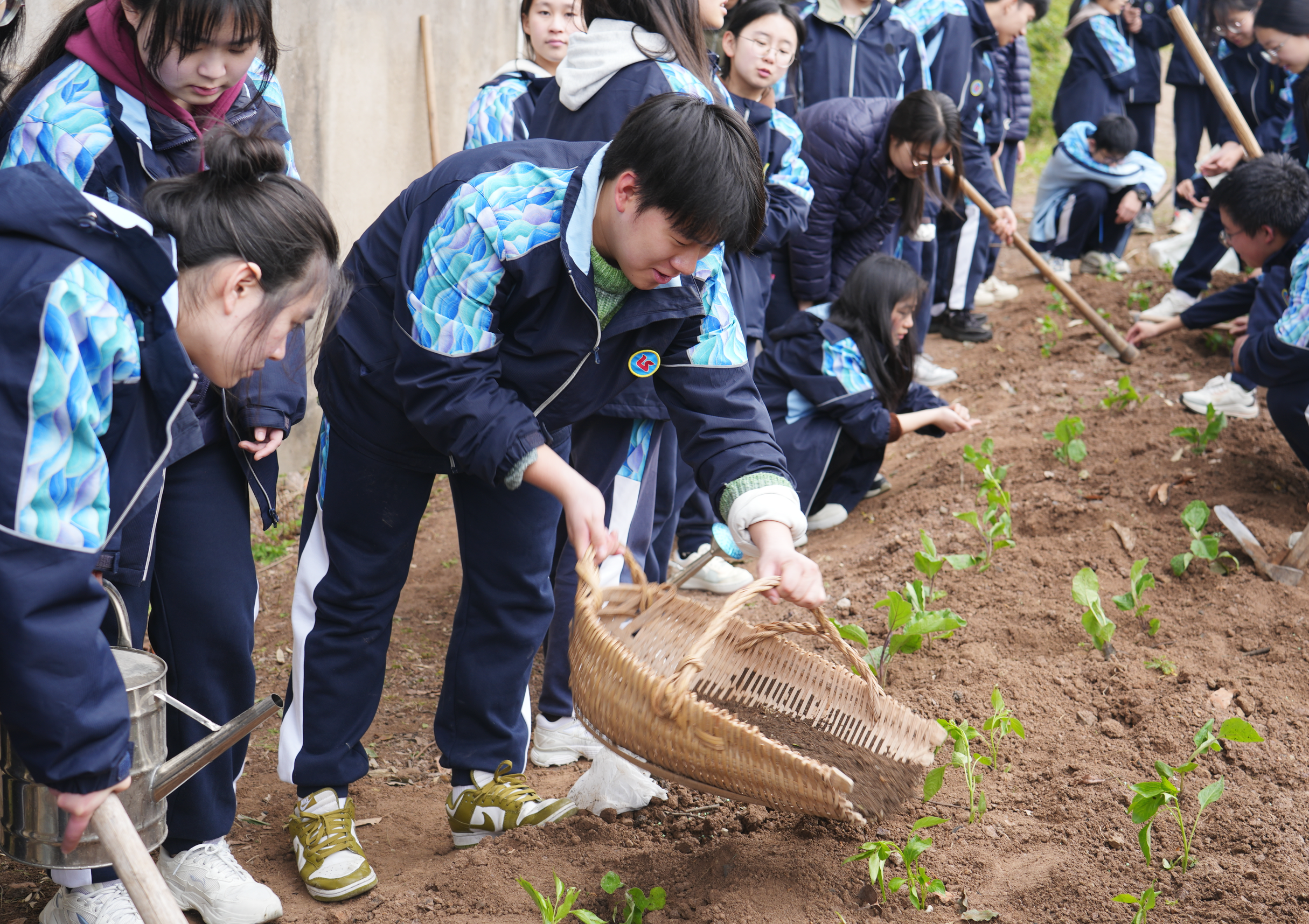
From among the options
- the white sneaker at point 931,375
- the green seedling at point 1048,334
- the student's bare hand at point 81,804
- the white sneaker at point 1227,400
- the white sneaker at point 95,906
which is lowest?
the white sneaker at point 931,375

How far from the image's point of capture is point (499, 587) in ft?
7.66

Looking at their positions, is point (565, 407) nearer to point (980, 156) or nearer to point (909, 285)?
point (909, 285)

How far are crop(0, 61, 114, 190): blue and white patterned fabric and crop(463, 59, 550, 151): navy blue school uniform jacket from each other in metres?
1.72

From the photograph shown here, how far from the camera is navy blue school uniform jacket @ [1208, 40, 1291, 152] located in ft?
19.2

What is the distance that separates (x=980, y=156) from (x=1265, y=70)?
5.87 feet

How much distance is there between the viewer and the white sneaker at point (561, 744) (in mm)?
2869

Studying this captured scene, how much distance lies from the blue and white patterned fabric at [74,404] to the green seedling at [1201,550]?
3.07 meters

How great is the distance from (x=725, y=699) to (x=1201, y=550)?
186 cm

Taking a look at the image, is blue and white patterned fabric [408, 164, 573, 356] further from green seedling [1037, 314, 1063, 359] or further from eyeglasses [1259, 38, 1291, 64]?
green seedling [1037, 314, 1063, 359]

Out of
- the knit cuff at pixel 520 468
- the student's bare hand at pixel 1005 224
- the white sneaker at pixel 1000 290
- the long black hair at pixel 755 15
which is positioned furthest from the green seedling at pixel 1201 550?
the white sneaker at pixel 1000 290

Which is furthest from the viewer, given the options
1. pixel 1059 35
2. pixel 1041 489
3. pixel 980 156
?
pixel 1059 35

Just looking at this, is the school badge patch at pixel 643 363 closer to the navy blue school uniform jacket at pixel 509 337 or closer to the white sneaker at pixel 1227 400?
the navy blue school uniform jacket at pixel 509 337

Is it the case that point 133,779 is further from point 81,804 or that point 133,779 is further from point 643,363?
point 643,363

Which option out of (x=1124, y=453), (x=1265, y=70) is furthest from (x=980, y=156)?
(x=1124, y=453)
